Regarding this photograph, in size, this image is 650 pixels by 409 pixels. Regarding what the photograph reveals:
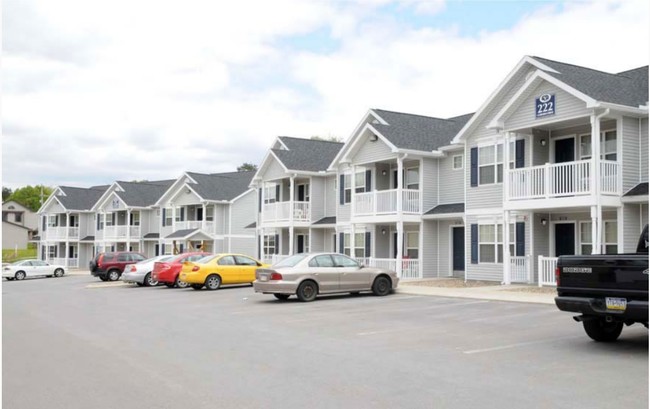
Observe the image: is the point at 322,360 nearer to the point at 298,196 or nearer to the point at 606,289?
the point at 606,289

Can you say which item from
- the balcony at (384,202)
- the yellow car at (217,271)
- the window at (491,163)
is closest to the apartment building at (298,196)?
the balcony at (384,202)

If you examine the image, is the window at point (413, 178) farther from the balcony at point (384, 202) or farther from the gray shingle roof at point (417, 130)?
the gray shingle roof at point (417, 130)

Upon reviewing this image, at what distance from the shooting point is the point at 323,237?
1571 inches

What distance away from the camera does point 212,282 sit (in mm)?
26406

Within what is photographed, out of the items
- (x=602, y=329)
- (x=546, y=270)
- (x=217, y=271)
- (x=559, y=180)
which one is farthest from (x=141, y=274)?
(x=602, y=329)

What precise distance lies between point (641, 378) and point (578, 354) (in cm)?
189

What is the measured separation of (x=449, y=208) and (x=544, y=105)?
731 centimetres

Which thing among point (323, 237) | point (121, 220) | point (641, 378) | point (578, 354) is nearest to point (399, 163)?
point (323, 237)

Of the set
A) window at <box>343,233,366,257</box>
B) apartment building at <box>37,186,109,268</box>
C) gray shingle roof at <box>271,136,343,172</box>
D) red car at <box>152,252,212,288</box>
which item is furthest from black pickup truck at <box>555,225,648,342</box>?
apartment building at <box>37,186,109,268</box>

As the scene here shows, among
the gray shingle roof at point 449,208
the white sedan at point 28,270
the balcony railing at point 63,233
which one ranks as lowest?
the white sedan at point 28,270

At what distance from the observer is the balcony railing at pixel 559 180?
2147 centimetres

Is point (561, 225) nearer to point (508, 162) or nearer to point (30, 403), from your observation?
point (508, 162)

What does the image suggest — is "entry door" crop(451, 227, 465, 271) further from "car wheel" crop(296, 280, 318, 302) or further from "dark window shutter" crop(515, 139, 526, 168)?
"car wheel" crop(296, 280, 318, 302)

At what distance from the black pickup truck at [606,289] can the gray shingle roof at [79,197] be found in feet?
207
